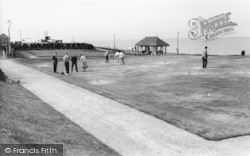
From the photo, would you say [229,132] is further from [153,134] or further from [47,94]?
[47,94]

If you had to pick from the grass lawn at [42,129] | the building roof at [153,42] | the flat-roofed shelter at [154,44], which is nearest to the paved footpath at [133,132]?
the grass lawn at [42,129]

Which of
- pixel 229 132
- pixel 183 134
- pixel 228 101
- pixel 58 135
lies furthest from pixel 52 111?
pixel 228 101

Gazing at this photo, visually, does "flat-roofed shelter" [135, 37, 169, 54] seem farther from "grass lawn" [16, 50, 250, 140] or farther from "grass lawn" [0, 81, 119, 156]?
"grass lawn" [0, 81, 119, 156]

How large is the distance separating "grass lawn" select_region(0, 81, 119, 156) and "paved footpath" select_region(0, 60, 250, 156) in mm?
422

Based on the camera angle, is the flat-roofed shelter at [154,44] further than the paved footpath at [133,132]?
Yes

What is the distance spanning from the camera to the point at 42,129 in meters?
9.65

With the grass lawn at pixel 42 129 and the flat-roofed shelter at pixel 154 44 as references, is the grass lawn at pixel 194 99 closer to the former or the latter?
the grass lawn at pixel 42 129

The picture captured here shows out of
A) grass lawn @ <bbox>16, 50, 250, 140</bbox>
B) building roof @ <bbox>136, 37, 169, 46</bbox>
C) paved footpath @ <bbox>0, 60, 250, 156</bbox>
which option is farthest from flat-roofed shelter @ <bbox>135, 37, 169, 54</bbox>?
paved footpath @ <bbox>0, 60, 250, 156</bbox>

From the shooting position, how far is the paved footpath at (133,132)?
8359 millimetres

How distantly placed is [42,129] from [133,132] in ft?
9.53

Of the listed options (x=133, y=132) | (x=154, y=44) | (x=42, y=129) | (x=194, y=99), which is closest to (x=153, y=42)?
(x=154, y=44)

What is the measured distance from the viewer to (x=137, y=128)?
10.2m

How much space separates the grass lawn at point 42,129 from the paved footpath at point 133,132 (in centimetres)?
42

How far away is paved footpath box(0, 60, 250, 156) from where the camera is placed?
8.36 meters
